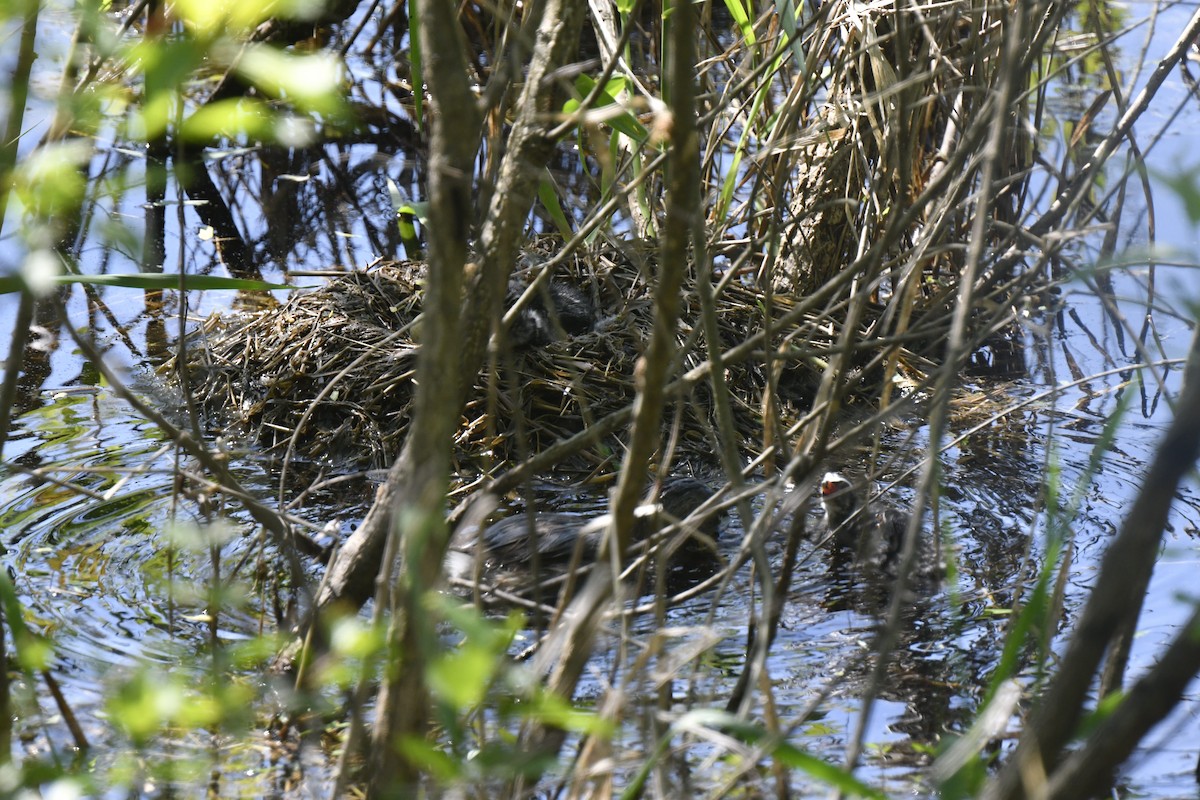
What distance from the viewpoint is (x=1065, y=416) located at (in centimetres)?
489

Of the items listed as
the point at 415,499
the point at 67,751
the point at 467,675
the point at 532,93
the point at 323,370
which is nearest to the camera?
the point at 467,675

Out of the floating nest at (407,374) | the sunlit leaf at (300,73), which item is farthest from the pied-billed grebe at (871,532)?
the sunlit leaf at (300,73)

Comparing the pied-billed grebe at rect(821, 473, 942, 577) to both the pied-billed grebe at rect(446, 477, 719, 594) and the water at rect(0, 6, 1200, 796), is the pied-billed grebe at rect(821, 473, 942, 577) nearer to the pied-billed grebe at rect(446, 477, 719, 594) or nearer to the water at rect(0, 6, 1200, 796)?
the water at rect(0, 6, 1200, 796)

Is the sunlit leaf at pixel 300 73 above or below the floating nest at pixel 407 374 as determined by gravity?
above

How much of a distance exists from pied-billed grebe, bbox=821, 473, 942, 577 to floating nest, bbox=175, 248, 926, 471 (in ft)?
2.19

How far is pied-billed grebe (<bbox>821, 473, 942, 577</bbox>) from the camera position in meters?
3.71

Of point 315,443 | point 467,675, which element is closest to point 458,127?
point 467,675

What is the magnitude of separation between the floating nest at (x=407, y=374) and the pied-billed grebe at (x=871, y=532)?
26.3 inches

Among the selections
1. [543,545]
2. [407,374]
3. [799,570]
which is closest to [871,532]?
[799,570]

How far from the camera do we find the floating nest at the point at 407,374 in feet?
15.2

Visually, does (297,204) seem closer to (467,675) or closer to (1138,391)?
(1138,391)

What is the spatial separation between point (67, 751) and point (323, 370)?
246 cm

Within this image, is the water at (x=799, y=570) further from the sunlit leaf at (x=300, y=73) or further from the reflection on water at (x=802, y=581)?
the sunlit leaf at (x=300, y=73)

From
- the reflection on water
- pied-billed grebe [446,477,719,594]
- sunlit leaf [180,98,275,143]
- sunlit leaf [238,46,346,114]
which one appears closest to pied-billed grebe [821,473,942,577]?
the reflection on water
